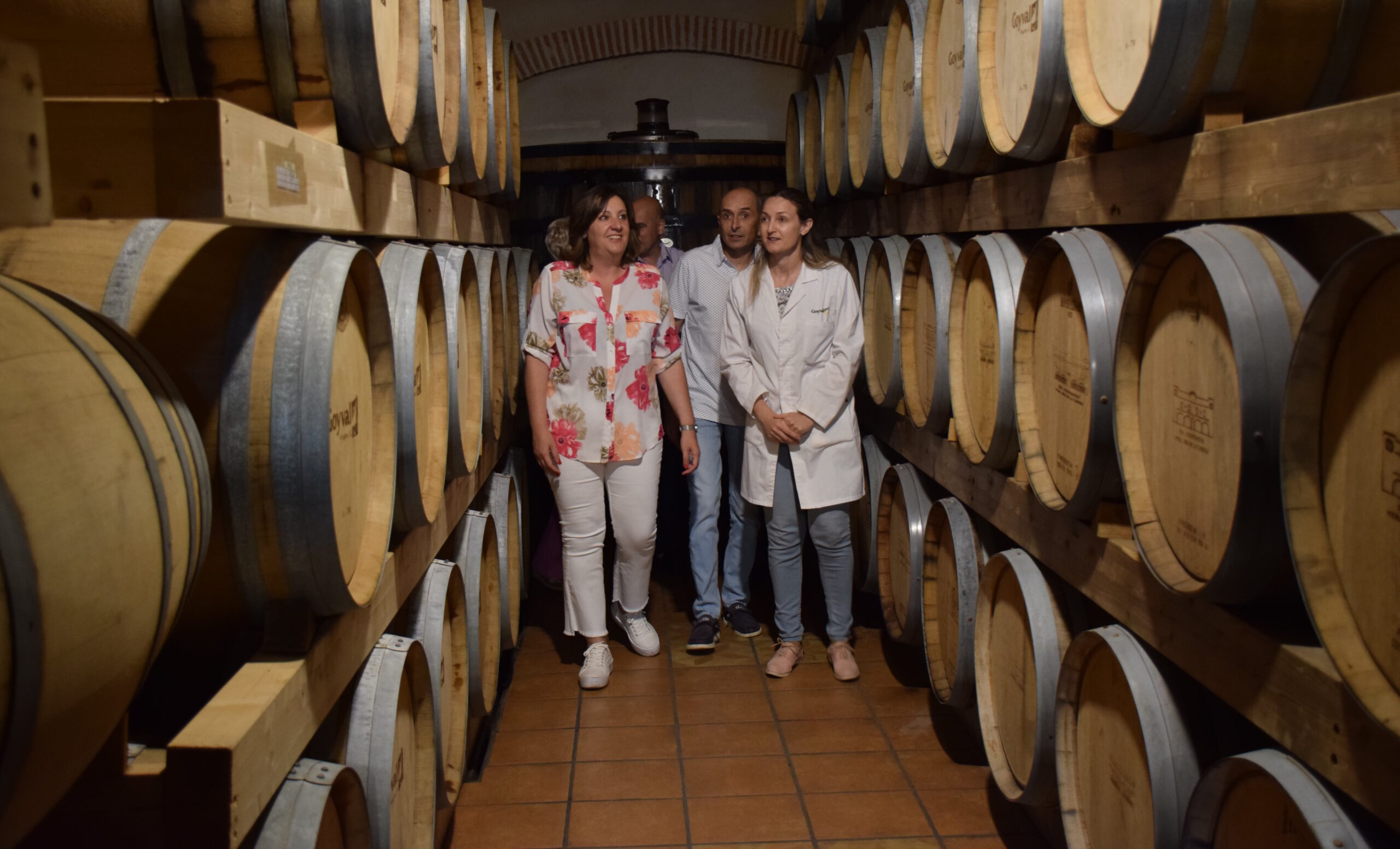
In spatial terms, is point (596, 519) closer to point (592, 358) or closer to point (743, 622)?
point (592, 358)

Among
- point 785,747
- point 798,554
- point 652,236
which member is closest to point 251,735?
point 785,747

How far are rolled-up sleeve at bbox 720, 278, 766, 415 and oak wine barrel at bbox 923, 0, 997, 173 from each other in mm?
944

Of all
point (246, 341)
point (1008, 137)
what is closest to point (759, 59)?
point (1008, 137)

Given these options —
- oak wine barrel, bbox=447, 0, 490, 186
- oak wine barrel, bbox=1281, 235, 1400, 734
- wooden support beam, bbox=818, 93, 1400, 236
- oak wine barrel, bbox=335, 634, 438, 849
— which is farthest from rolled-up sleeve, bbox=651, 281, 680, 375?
oak wine barrel, bbox=1281, 235, 1400, 734

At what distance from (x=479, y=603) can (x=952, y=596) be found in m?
1.47

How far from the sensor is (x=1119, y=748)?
6.59 feet

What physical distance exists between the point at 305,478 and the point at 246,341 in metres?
0.20

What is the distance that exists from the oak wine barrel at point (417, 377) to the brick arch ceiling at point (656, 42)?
22.0 feet

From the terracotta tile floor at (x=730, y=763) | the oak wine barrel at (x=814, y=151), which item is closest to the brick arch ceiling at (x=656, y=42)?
the oak wine barrel at (x=814, y=151)

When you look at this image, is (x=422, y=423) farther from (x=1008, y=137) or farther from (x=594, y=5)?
(x=594, y=5)

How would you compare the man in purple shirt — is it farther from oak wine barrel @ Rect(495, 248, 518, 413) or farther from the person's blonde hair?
the person's blonde hair

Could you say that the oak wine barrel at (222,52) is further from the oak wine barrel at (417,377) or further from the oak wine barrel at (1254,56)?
the oak wine barrel at (1254,56)

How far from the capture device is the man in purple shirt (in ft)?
15.6

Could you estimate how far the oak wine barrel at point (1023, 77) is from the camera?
2.26 m
